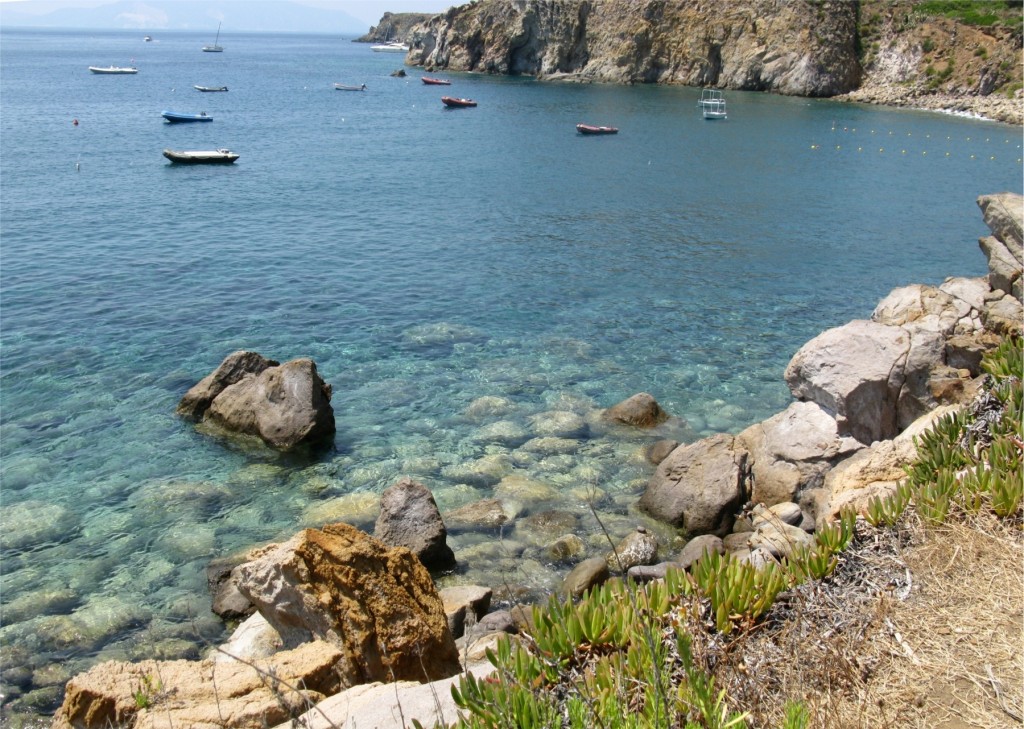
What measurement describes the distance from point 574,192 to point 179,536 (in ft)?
121

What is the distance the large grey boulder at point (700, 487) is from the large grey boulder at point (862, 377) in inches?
90.2

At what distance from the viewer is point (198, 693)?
8633mm

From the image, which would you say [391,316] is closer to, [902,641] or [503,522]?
[503,522]

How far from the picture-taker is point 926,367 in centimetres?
1712

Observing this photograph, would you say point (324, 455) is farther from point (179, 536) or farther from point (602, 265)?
point (602, 265)

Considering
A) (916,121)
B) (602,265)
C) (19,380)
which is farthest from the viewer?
(916,121)

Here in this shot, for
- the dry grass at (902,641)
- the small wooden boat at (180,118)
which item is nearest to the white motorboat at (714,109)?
the small wooden boat at (180,118)

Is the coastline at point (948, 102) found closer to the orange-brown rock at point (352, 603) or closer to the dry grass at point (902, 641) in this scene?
the dry grass at point (902, 641)

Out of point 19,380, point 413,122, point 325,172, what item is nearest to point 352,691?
point 19,380

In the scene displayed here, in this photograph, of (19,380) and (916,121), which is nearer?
(19,380)

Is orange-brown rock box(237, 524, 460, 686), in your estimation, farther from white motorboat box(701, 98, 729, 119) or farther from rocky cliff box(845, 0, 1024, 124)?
rocky cliff box(845, 0, 1024, 124)

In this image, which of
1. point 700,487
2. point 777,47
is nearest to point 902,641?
point 700,487

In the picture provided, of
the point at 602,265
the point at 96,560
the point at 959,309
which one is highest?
the point at 959,309

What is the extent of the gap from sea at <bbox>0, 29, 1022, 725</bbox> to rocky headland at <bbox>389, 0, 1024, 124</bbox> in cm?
3011
